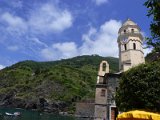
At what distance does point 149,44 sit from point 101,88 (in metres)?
38.5

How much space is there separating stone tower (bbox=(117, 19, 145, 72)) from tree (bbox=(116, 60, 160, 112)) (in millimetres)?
25104

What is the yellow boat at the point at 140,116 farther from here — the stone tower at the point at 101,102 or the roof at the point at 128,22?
the roof at the point at 128,22

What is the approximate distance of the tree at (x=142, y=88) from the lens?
2077 centimetres

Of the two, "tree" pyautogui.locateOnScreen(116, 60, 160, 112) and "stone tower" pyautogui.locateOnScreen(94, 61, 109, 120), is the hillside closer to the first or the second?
"stone tower" pyautogui.locateOnScreen(94, 61, 109, 120)

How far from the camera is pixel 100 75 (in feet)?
176

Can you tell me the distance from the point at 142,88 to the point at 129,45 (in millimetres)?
28540

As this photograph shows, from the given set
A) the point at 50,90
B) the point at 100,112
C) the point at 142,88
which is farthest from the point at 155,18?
the point at 50,90

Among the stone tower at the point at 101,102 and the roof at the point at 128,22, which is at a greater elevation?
the roof at the point at 128,22

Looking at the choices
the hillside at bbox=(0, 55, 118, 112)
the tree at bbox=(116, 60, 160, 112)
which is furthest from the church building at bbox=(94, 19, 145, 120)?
the hillside at bbox=(0, 55, 118, 112)

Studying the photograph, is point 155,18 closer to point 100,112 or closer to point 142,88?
point 142,88

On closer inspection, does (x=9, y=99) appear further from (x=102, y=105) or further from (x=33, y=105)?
(x=102, y=105)

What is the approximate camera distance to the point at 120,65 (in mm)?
50281

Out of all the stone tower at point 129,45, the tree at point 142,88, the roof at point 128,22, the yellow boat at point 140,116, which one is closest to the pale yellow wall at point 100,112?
the stone tower at point 129,45

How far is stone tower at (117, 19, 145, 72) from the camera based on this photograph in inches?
1924
